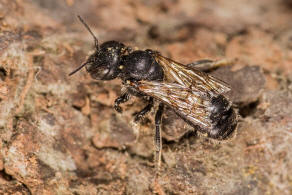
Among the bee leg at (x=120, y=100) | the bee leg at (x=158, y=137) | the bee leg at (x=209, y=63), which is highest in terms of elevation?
the bee leg at (x=209, y=63)

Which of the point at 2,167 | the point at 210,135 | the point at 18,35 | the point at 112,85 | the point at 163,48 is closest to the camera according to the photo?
the point at 2,167

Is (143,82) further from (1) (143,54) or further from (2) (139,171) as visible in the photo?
(2) (139,171)

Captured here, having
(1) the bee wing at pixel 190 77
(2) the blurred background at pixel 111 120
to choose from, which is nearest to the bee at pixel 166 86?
(1) the bee wing at pixel 190 77

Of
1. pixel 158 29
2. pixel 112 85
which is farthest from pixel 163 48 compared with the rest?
pixel 112 85

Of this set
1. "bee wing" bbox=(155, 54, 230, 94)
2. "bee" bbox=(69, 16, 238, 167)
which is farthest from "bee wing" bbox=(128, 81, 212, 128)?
"bee wing" bbox=(155, 54, 230, 94)

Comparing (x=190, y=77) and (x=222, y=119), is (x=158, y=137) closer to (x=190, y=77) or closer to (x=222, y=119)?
(x=222, y=119)

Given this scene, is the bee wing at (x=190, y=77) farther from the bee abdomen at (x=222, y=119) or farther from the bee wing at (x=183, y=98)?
the bee abdomen at (x=222, y=119)

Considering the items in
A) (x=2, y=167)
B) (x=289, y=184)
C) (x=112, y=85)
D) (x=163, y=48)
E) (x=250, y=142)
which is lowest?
(x=2, y=167)
